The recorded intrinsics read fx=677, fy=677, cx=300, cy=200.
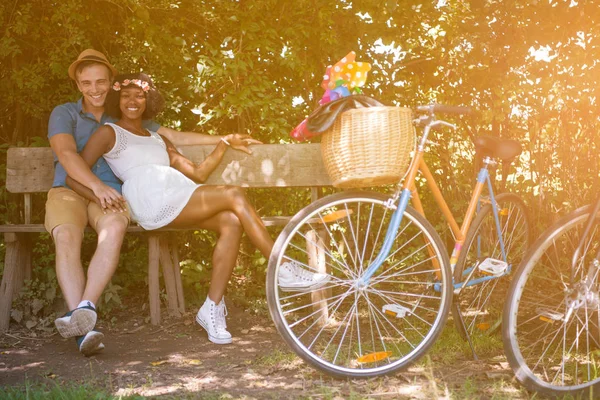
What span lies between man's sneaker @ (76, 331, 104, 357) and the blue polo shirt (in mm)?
1069

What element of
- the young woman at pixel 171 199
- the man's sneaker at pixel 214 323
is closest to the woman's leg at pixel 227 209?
the young woman at pixel 171 199

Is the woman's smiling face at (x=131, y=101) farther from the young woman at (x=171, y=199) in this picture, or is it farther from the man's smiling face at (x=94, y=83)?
the man's smiling face at (x=94, y=83)

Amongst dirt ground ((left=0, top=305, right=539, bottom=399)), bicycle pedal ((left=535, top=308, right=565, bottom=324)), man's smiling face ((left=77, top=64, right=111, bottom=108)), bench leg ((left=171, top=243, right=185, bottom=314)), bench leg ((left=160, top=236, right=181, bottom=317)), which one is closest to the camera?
bicycle pedal ((left=535, top=308, right=565, bottom=324))

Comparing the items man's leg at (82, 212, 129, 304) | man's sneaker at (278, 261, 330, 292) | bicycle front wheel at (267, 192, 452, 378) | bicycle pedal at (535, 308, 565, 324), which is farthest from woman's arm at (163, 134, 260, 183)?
bicycle pedal at (535, 308, 565, 324)

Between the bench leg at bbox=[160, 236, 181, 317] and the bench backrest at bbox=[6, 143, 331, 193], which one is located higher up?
the bench backrest at bbox=[6, 143, 331, 193]

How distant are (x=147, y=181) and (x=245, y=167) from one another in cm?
89

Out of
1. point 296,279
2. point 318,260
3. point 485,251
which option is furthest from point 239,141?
point 485,251

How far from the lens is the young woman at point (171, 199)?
416 centimetres

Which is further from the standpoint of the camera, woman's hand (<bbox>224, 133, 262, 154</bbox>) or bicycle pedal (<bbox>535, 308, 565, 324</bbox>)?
woman's hand (<bbox>224, 133, 262, 154</bbox>)

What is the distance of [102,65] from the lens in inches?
178

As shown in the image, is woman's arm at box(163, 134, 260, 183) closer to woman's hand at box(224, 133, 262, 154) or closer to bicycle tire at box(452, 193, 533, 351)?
woman's hand at box(224, 133, 262, 154)

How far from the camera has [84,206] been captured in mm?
4289

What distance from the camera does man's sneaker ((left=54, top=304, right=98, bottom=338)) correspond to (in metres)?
3.65

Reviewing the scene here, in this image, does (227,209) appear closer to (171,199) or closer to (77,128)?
(171,199)
